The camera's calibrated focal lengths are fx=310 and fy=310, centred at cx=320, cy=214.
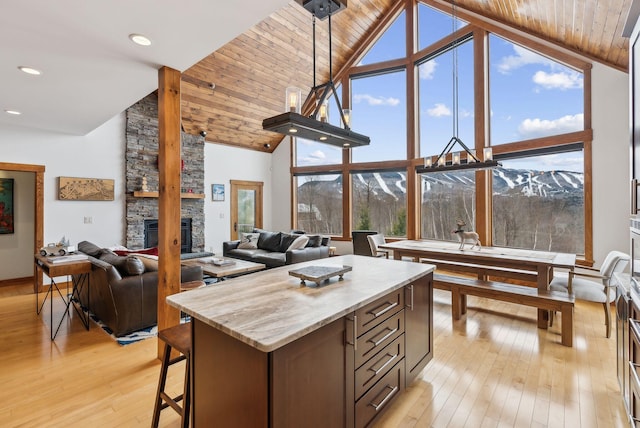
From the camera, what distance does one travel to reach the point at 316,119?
214 centimetres

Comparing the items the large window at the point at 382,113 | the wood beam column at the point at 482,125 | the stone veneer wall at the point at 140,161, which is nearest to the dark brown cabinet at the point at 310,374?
the wood beam column at the point at 482,125

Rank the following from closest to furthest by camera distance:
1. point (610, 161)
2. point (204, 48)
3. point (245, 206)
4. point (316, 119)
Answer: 1. point (316, 119)
2. point (204, 48)
3. point (610, 161)
4. point (245, 206)

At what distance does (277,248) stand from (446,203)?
350cm

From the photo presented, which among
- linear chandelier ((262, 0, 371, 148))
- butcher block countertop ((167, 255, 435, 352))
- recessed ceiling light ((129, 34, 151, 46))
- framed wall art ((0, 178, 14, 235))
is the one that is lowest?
butcher block countertop ((167, 255, 435, 352))

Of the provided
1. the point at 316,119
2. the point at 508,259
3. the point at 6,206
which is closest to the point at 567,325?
the point at 508,259

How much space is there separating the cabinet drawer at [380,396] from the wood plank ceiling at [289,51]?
4302mm

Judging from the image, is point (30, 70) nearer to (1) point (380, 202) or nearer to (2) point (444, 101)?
(1) point (380, 202)

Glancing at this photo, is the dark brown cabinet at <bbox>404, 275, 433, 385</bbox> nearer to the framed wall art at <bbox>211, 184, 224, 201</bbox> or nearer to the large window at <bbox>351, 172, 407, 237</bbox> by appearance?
the large window at <bbox>351, 172, 407, 237</bbox>

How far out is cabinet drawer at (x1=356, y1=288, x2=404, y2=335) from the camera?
5.39ft

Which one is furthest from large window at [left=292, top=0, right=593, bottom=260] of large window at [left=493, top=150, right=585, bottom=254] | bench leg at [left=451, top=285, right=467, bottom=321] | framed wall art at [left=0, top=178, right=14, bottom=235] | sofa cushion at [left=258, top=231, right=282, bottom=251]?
framed wall art at [left=0, top=178, right=14, bottom=235]

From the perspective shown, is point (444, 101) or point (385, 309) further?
point (444, 101)

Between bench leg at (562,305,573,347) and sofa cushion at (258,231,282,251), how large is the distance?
184 inches

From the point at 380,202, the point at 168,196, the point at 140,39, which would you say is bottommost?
the point at 168,196

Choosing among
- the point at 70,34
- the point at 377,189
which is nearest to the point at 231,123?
the point at 377,189
